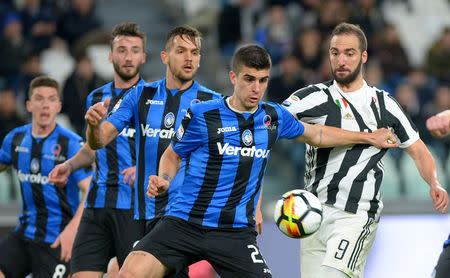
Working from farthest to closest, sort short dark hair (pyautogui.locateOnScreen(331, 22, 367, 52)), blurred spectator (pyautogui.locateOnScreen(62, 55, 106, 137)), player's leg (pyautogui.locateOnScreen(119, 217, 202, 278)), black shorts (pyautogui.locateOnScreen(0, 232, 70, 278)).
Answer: blurred spectator (pyautogui.locateOnScreen(62, 55, 106, 137)) → black shorts (pyautogui.locateOnScreen(0, 232, 70, 278)) → short dark hair (pyautogui.locateOnScreen(331, 22, 367, 52)) → player's leg (pyautogui.locateOnScreen(119, 217, 202, 278))

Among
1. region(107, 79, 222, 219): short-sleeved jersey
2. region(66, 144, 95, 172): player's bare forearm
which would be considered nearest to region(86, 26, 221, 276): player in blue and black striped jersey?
region(107, 79, 222, 219): short-sleeved jersey

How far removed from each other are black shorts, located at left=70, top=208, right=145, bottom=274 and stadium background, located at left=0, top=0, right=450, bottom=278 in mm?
2480

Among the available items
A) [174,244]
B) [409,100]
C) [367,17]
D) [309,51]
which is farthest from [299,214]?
[367,17]

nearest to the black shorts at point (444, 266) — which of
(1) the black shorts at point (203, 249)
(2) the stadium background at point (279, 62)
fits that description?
(1) the black shorts at point (203, 249)

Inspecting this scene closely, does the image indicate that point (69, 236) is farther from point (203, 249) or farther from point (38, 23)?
point (38, 23)

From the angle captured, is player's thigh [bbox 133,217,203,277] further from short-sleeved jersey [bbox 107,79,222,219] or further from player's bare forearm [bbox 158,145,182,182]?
short-sleeved jersey [bbox 107,79,222,219]

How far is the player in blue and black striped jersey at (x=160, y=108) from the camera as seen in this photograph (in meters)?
5.79

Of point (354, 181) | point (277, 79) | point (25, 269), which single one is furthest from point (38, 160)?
point (277, 79)

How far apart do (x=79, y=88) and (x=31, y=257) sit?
13.5 ft

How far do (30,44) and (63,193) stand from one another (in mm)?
5466

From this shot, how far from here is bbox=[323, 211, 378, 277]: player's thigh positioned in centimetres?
553

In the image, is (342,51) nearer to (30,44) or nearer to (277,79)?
(277,79)

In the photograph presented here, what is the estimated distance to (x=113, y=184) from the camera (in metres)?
6.33

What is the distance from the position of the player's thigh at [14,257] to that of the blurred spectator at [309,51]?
Answer: 239 inches
